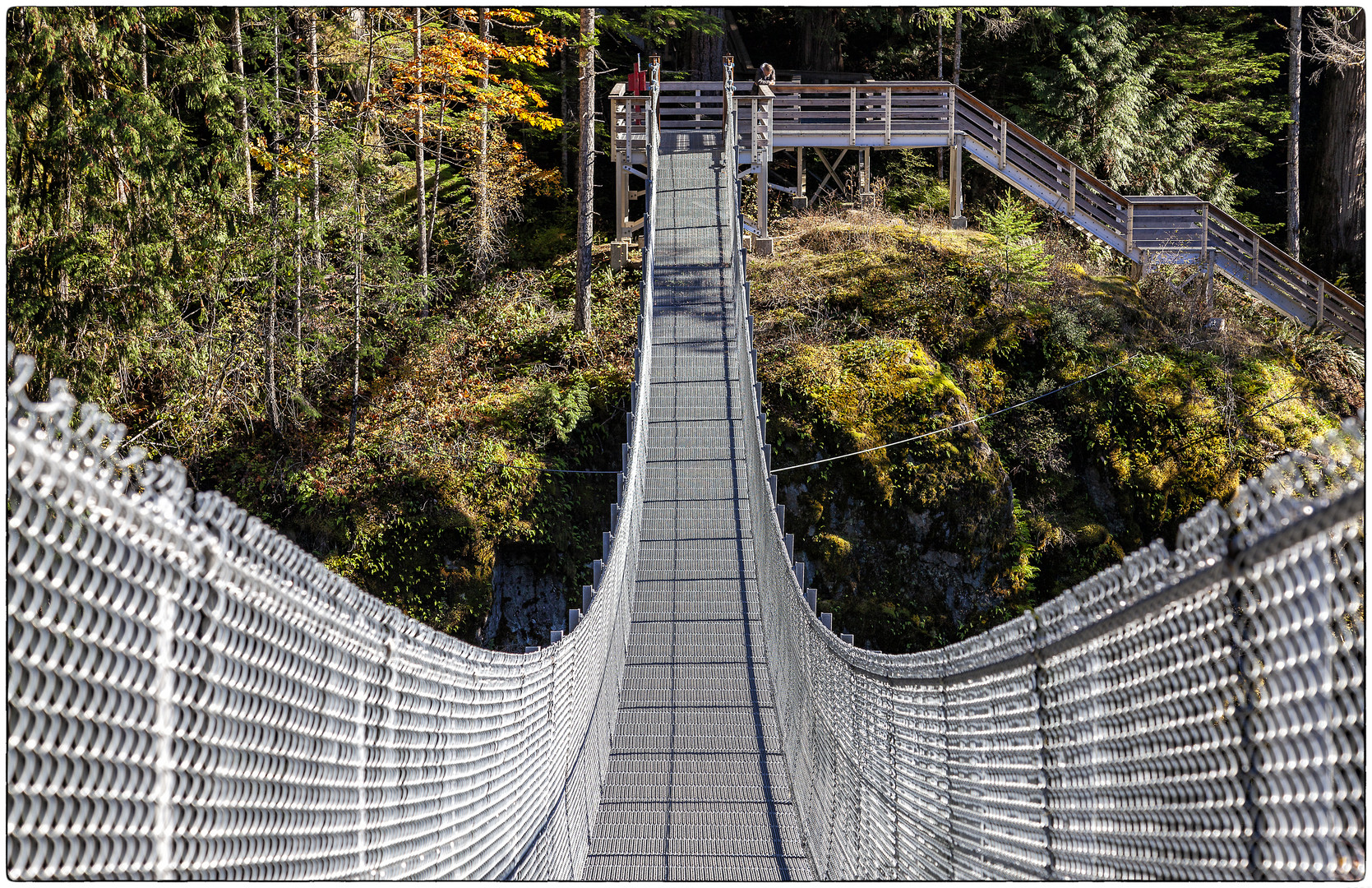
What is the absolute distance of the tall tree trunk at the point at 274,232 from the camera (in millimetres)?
9914

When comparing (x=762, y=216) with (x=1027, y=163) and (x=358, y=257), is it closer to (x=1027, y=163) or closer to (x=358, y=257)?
(x=1027, y=163)

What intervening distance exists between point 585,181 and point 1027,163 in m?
5.62

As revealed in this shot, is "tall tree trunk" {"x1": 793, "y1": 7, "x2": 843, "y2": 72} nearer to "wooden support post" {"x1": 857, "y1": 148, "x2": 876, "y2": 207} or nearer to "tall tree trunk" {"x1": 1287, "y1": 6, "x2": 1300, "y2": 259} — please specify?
"wooden support post" {"x1": 857, "y1": 148, "x2": 876, "y2": 207}

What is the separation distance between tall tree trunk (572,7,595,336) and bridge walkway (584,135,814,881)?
3.68ft

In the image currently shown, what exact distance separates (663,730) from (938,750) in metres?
3.26

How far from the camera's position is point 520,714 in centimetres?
388

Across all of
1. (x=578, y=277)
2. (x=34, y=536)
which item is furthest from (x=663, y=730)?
(x=578, y=277)

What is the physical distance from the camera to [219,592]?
1.91 metres

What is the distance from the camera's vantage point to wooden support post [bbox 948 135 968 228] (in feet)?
42.7

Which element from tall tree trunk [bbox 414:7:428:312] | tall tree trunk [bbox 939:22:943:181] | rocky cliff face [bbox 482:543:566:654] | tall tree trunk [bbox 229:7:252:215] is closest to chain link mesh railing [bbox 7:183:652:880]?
rocky cliff face [bbox 482:543:566:654]

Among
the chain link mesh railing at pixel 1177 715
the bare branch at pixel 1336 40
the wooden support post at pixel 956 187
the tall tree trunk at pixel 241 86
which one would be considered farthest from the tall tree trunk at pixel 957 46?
the chain link mesh railing at pixel 1177 715

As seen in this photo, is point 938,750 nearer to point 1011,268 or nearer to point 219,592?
point 219,592

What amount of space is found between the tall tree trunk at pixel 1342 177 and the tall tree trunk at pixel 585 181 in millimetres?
10322

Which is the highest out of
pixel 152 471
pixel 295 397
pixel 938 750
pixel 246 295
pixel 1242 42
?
pixel 1242 42
